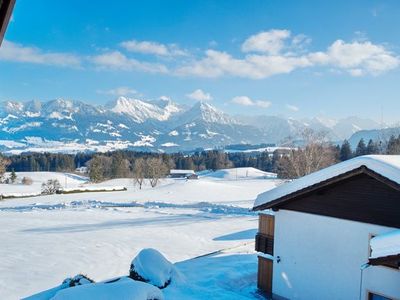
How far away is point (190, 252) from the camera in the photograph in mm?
18656

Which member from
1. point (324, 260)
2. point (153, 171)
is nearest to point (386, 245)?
point (324, 260)

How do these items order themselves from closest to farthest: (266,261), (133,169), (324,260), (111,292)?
(111,292) < (324,260) < (266,261) < (133,169)

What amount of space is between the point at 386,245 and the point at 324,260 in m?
4.04

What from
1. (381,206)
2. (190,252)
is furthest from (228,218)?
(381,206)

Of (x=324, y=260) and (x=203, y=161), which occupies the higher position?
(x=203, y=161)

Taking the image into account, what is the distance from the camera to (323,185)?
9773mm

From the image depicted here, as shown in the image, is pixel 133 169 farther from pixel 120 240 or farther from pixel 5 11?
pixel 5 11

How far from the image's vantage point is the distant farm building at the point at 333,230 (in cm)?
870

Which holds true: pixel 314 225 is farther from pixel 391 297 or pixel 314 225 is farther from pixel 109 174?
pixel 109 174

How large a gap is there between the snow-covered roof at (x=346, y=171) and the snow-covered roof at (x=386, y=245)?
6.29ft

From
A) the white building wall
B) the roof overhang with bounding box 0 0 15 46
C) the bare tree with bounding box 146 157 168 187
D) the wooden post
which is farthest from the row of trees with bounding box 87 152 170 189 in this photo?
the roof overhang with bounding box 0 0 15 46

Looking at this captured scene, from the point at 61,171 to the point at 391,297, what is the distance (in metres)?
116

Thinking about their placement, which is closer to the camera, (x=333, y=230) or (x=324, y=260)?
(x=333, y=230)

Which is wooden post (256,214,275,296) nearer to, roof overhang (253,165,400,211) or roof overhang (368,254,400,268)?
→ roof overhang (253,165,400,211)
